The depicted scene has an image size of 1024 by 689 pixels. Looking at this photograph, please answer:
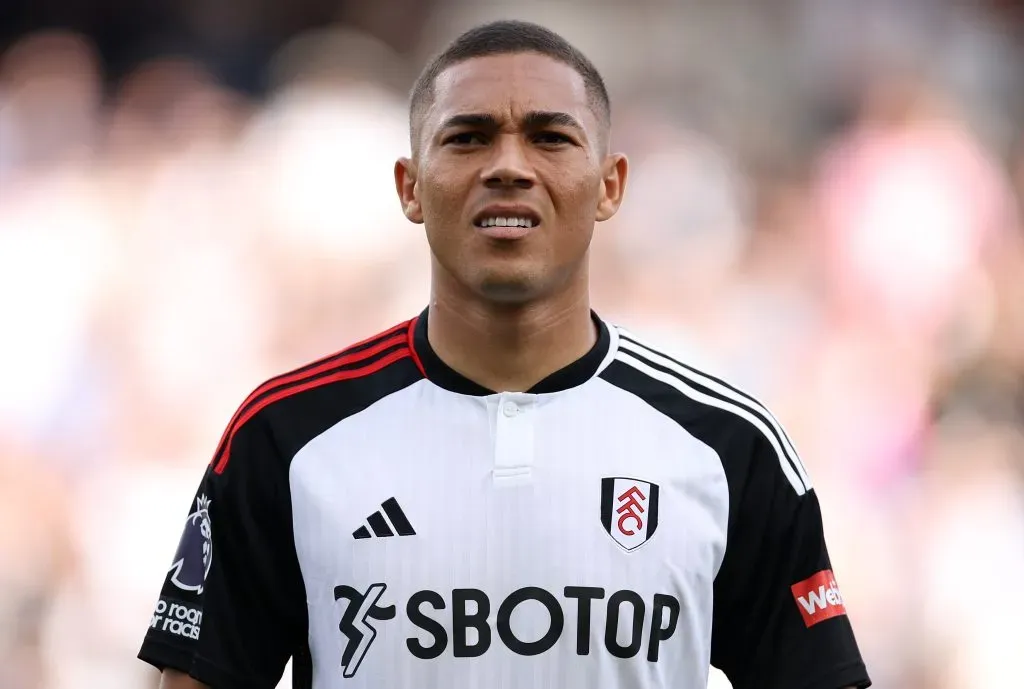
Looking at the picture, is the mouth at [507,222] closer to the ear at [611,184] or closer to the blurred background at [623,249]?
the ear at [611,184]

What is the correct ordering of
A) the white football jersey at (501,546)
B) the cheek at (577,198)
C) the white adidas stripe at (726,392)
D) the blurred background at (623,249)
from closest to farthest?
the white football jersey at (501,546) → the cheek at (577,198) → the white adidas stripe at (726,392) → the blurred background at (623,249)

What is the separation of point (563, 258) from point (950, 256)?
536cm

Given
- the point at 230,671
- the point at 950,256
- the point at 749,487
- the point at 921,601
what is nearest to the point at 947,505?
the point at 921,601

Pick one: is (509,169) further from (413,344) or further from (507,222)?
(413,344)

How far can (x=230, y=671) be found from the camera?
7.37 ft

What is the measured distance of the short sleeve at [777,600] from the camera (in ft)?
7.39

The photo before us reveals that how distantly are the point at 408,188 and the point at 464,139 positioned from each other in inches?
9.2

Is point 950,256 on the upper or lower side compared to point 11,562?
upper

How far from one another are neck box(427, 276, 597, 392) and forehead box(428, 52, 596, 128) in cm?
34

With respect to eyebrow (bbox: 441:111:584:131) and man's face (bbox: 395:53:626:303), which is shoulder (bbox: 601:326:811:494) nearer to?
man's face (bbox: 395:53:626:303)

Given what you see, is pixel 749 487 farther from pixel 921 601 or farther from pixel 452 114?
pixel 921 601

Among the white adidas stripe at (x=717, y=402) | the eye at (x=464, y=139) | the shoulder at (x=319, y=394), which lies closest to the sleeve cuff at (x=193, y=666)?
the shoulder at (x=319, y=394)

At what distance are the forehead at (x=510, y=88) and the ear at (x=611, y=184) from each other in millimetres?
122

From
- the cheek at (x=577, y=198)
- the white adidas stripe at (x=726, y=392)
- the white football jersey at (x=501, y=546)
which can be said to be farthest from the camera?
the white adidas stripe at (x=726, y=392)
